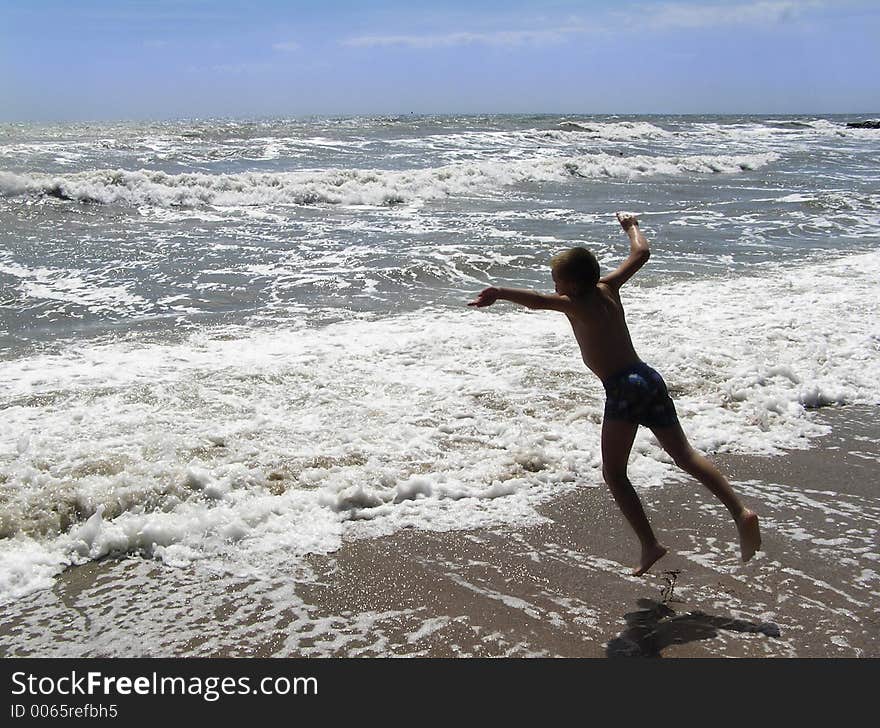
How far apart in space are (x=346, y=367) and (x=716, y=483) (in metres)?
4.05

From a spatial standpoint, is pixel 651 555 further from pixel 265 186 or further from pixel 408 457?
pixel 265 186

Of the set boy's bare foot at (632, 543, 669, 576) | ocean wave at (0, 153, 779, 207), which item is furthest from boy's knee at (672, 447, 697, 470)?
ocean wave at (0, 153, 779, 207)

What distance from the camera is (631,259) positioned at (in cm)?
374

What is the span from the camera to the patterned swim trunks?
133 inches

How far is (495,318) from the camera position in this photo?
8609mm

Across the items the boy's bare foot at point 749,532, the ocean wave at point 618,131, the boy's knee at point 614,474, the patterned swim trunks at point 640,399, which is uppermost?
the ocean wave at point 618,131

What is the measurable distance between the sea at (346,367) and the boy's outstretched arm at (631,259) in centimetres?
146

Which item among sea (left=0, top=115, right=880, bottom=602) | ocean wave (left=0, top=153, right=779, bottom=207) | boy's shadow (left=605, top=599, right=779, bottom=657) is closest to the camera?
boy's shadow (left=605, top=599, right=779, bottom=657)

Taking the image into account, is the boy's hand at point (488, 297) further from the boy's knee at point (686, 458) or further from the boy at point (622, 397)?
the boy's knee at point (686, 458)

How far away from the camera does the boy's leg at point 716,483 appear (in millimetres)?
3312

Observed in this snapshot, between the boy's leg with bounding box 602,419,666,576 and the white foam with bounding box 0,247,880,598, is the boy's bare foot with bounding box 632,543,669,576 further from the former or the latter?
the white foam with bounding box 0,247,880,598

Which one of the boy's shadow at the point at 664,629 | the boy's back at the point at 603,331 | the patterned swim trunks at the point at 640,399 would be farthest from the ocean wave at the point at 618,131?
the boy's shadow at the point at 664,629

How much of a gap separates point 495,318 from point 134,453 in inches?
182
